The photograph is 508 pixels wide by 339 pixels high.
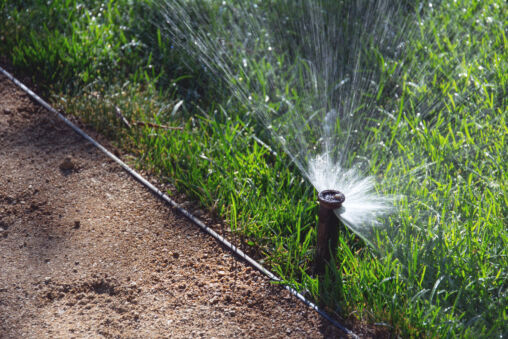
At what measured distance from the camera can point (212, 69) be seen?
12.0 ft

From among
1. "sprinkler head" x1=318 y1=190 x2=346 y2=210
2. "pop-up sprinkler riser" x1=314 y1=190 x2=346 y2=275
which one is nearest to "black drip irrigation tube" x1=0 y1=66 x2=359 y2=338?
"pop-up sprinkler riser" x1=314 y1=190 x2=346 y2=275

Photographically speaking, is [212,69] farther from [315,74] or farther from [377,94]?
[377,94]

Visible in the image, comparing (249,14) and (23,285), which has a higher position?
(249,14)

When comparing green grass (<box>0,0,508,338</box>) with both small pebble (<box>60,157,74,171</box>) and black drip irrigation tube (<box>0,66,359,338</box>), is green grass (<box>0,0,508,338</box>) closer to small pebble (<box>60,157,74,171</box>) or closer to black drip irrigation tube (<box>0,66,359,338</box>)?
black drip irrigation tube (<box>0,66,359,338</box>)

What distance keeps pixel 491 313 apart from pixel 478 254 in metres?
0.26

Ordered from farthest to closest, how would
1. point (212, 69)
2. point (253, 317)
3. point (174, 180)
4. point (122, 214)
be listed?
point (212, 69) < point (174, 180) < point (122, 214) < point (253, 317)

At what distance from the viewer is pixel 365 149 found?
2.97m

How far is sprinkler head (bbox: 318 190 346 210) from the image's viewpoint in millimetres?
2148

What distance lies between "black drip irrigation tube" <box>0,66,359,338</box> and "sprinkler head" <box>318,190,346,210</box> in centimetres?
46

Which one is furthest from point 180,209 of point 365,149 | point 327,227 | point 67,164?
point 365,149

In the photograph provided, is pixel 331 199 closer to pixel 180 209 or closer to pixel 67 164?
pixel 180 209

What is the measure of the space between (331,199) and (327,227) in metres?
0.15

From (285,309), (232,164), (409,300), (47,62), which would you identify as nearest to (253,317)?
(285,309)

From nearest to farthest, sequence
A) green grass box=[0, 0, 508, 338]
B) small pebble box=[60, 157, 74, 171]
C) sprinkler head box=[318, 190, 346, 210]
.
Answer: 1. sprinkler head box=[318, 190, 346, 210]
2. green grass box=[0, 0, 508, 338]
3. small pebble box=[60, 157, 74, 171]
